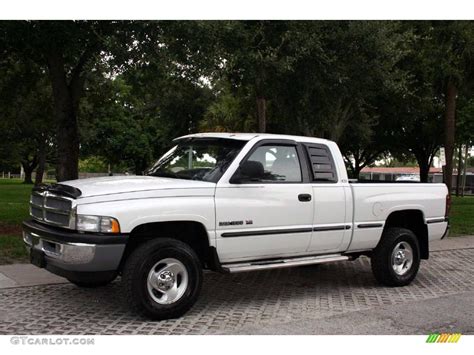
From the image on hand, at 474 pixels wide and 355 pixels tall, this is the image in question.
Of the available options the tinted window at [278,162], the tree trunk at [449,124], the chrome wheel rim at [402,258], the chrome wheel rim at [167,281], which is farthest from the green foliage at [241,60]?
the chrome wheel rim at [167,281]

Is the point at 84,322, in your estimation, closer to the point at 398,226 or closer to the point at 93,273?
the point at 93,273

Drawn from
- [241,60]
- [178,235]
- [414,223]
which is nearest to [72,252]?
[178,235]

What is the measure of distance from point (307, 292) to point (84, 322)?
2.89 metres

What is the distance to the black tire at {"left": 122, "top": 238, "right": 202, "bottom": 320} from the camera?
5.39 metres

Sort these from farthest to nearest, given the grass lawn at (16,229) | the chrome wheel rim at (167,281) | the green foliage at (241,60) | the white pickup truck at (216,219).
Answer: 1. the green foliage at (241,60)
2. the grass lawn at (16,229)
3. the chrome wheel rim at (167,281)
4. the white pickup truck at (216,219)

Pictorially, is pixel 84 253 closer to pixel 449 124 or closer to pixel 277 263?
pixel 277 263

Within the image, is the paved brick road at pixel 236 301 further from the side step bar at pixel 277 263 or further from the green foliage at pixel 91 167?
the green foliage at pixel 91 167

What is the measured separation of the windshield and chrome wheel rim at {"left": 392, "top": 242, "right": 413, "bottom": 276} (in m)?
2.76

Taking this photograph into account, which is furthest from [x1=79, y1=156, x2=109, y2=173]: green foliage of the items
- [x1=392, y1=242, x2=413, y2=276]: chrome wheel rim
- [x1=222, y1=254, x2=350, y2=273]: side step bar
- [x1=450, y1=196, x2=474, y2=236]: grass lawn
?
A: [x1=222, y1=254, x2=350, y2=273]: side step bar

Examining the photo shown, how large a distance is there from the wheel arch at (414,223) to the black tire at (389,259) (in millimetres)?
236

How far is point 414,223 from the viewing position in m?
8.02

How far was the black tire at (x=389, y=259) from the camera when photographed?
7371 millimetres

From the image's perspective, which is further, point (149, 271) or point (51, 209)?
point (51, 209)

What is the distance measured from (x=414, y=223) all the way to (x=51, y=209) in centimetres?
503
